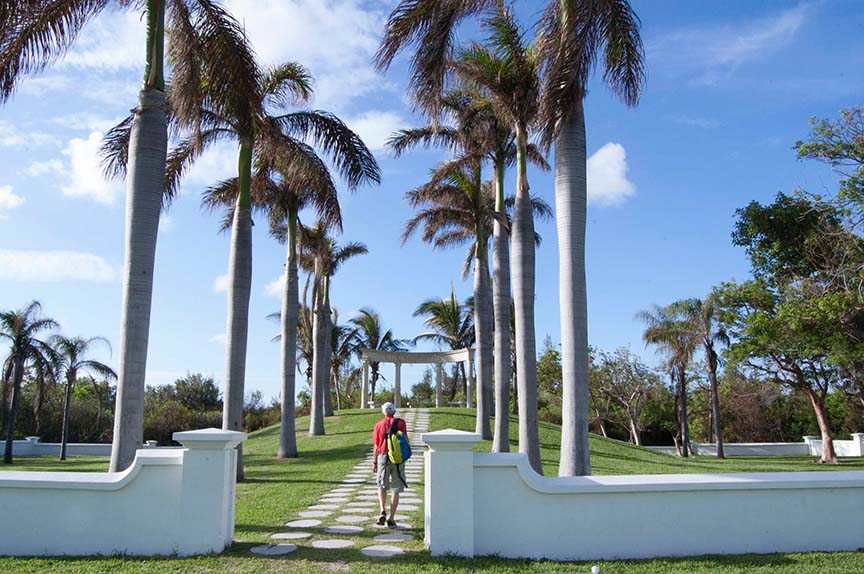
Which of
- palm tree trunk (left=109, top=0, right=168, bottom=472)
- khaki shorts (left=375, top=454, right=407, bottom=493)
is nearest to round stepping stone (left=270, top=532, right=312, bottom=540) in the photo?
khaki shorts (left=375, top=454, right=407, bottom=493)

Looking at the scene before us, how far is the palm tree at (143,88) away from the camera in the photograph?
9.43 meters

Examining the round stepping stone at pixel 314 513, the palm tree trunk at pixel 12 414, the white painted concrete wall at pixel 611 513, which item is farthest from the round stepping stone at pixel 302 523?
the palm tree trunk at pixel 12 414

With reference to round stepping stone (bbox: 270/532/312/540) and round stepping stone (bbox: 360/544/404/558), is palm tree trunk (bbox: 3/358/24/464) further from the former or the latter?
round stepping stone (bbox: 360/544/404/558)

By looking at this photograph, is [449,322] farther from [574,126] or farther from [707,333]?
[574,126]

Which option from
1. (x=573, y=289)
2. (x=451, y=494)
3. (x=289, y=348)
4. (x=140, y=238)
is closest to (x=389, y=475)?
(x=451, y=494)

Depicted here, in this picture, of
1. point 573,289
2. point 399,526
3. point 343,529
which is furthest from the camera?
point 573,289

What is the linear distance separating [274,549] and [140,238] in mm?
5213

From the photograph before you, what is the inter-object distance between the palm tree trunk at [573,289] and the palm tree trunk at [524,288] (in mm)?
2788

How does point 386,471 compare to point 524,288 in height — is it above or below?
below

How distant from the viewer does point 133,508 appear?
7.00 metres

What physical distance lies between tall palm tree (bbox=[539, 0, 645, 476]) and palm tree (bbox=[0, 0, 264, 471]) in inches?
214

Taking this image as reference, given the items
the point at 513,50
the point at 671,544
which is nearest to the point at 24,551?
the point at 671,544

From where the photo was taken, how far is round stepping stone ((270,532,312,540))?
25.3 feet

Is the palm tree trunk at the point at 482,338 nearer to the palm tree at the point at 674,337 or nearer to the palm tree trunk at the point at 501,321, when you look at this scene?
the palm tree trunk at the point at 501,321
